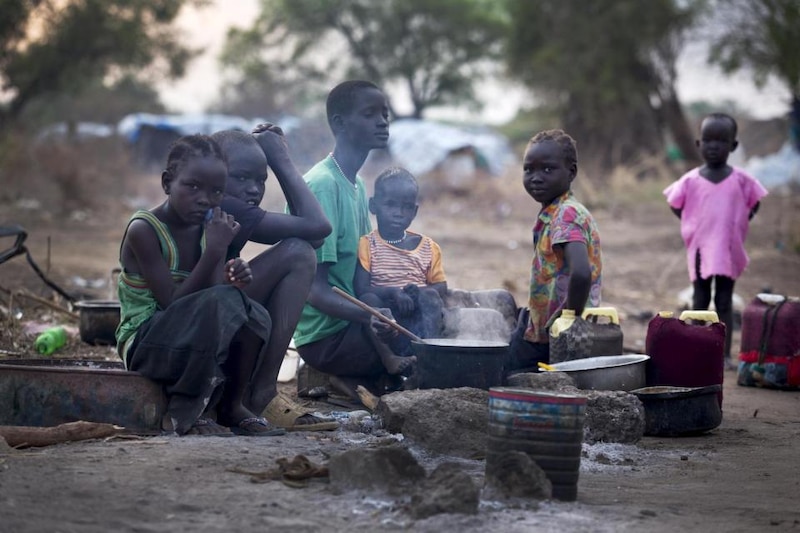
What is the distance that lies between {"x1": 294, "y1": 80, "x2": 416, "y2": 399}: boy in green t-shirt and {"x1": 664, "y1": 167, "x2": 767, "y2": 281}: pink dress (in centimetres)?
275

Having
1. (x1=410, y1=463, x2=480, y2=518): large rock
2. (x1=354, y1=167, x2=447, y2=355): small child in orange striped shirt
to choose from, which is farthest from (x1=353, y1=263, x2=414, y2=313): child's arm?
(x1=410, y1=463, x2=480, y2=518): large rock

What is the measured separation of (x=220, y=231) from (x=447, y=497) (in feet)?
4.97

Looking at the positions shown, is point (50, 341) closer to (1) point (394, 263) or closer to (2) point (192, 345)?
(1) point (394, 263)

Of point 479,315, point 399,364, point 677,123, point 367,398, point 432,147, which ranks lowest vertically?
point 367,398

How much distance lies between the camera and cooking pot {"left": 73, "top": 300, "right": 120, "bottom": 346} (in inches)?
241

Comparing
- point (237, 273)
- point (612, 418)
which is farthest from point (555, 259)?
point (237, 273)

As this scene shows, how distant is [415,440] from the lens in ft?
13.1

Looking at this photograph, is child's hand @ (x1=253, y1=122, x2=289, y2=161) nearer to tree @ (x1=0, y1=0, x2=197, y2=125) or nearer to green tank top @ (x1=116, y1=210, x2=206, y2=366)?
green tank top @ (x1=116, y1=210, x2=206, y2=366)

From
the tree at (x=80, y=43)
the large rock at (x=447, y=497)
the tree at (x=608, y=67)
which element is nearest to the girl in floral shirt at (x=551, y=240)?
the large rock at (x=447, y=497)

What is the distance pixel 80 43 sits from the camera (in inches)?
869

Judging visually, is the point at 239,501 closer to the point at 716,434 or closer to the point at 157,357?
the point at 157,357

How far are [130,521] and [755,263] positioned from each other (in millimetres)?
11468

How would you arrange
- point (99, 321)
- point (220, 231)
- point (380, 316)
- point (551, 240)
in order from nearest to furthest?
1. point (220, 231)
2. point (380, 316)
3. point (551, 240)
4. point (99, 321)

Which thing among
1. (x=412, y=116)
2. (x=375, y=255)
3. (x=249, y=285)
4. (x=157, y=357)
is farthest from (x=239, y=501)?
(x=412, y=116)
